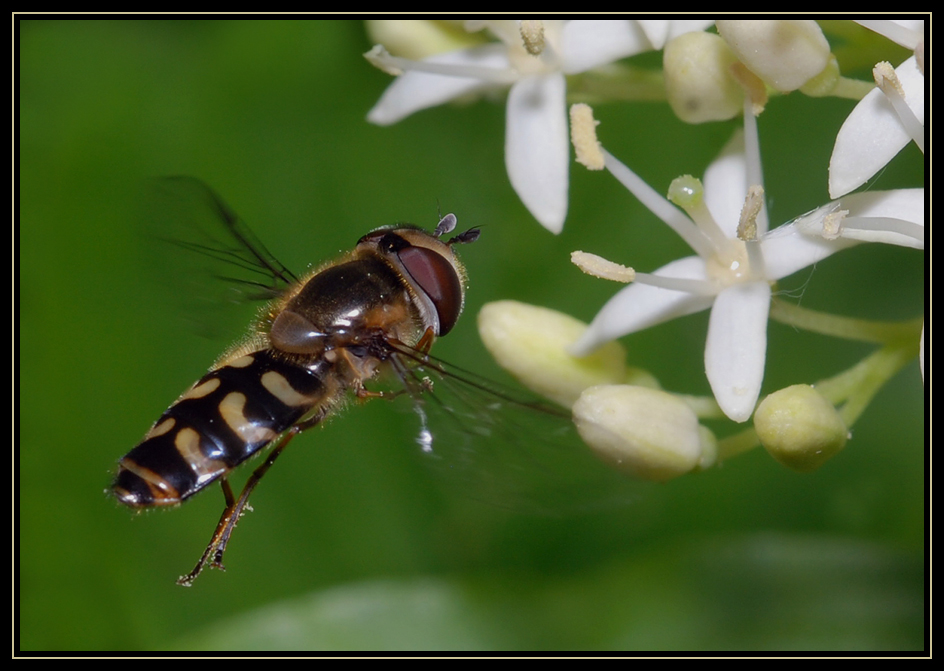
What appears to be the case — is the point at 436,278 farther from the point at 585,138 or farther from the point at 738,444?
the point at 738,444

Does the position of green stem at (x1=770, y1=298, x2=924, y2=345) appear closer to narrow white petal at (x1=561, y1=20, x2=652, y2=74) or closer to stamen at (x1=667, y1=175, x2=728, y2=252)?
stamen at (x1=667, y1=175, x2=728, y2=252)

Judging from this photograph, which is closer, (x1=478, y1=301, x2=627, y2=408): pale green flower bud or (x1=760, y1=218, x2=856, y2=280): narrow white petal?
(x1=760, y1=218, x2=856, y2=280): narrow white petal

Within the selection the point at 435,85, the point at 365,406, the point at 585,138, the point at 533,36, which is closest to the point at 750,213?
the point at 585,138

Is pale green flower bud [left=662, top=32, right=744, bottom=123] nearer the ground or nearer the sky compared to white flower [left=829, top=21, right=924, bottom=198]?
nearer the sky

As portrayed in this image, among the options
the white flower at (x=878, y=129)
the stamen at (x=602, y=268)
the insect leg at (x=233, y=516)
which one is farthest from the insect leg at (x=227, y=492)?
the white flower at (x=878, y=129)

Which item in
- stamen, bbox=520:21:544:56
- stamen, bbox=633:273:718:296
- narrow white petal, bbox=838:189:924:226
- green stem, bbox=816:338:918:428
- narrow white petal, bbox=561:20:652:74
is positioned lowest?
green stem, bbox=816:338:918:428

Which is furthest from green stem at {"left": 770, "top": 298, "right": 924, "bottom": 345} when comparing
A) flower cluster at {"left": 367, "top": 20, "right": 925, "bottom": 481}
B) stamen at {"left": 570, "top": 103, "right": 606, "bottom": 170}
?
stamen at {"left": 570, "top": 103, "right": 606, "bottom": 170}

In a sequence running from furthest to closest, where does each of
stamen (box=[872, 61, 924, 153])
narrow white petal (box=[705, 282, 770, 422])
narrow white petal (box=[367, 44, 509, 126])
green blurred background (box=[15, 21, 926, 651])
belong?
1. green blurred background (box=[15, 21, 926, 651])
2. narrow white petal (box=[367, 44, 509, 126])
3. narrow white petal (box=[705, 282, 770, 422])
4. stamen (box=[872, 61, 924, 153])
